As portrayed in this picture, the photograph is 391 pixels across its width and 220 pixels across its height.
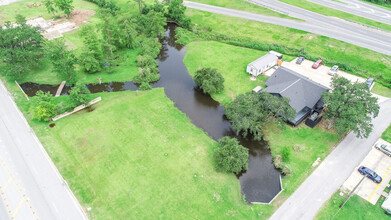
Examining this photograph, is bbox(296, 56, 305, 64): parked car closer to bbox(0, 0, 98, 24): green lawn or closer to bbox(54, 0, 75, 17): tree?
bbox(54, 0, 75, 17): tree

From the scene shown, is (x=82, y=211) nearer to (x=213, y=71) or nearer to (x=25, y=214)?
(x=25, y=214)

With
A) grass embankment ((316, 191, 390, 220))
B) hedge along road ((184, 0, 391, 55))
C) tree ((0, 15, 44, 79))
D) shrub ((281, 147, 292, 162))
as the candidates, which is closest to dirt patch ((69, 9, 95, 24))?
tree ((0, 15, 44, 79))

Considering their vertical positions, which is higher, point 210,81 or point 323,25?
point 323,25

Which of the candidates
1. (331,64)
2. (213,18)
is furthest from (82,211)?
(213,18)

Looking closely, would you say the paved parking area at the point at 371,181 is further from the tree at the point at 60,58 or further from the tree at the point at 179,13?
the tree at the point at 179,13

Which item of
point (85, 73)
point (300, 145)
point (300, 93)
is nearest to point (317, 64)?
point (300, 93)

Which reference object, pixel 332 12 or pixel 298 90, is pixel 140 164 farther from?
pixel 332 12

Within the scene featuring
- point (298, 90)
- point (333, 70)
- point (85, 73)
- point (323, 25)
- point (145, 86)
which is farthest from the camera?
point (323, 25)
